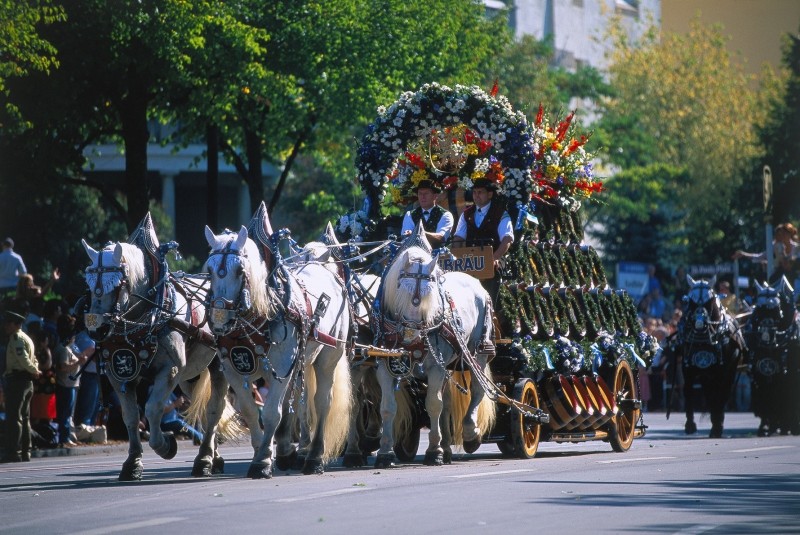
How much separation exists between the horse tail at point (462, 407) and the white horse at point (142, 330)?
293cm

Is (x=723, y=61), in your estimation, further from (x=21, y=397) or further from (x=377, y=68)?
(x=21, y=397)

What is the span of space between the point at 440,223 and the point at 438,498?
578 cm

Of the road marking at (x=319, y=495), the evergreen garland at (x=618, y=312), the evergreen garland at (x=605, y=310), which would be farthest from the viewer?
the evergreen garland at (x=618, y=312)

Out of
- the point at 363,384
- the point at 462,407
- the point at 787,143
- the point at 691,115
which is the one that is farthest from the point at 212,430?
the point at 691,115

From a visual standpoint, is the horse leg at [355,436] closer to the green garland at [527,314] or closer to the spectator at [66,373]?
the green garland at [527,314]

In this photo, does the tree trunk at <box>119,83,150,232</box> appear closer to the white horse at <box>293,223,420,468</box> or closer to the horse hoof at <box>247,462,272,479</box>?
the white horse at <box>293,223,420,468</box>

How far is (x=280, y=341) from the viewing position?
46.8 feet

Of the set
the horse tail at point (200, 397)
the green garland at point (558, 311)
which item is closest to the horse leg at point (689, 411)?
the green garland at point (558, 311)

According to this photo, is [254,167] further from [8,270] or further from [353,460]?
[353,460]

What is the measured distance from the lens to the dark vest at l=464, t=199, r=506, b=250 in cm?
1766

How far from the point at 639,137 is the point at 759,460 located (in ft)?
135

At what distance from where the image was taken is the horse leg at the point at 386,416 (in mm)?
15641

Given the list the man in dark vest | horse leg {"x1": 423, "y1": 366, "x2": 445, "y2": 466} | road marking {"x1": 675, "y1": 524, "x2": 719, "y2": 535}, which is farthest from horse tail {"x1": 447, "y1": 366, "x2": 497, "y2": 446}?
road marking {"x1": 675, "y1": 524, "x2": 719, "y2": 535}

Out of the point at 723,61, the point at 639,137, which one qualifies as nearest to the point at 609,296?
the point at 639,137
